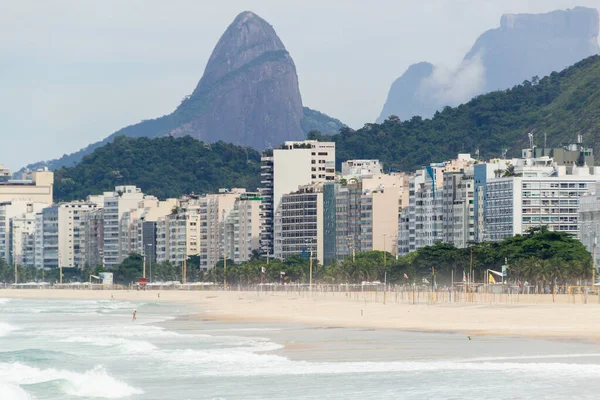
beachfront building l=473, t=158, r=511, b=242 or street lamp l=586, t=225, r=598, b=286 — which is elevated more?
beachfront building l=473, t=158, r=511, b=242

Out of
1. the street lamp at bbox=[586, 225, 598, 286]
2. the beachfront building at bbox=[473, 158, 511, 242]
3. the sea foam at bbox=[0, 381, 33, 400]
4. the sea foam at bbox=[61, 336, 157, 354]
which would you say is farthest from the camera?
the beachfront building at bbox=[473, 158, 511, 242]

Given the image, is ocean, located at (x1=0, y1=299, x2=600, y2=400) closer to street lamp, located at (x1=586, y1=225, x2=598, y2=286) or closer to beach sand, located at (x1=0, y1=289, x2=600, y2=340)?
beach sand, located at (x1=0, y1=289, x2=600, y2=340)

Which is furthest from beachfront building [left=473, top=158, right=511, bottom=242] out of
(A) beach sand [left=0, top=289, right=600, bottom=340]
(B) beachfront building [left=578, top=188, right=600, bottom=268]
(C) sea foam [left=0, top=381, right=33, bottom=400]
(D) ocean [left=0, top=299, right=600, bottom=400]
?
(C) sea foam [left=0, top=381, right=33, bottom=400]

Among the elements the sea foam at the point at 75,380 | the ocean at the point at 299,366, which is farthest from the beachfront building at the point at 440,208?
the sea foam at the point at 75,380

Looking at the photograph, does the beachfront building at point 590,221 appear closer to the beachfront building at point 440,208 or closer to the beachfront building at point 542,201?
the beachfront building at point 542,201

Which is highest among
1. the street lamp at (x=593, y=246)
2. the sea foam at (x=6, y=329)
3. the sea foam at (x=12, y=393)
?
the street lamp at (x=593, y=246)

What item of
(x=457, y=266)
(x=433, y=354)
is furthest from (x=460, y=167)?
(x=433, y=354)
